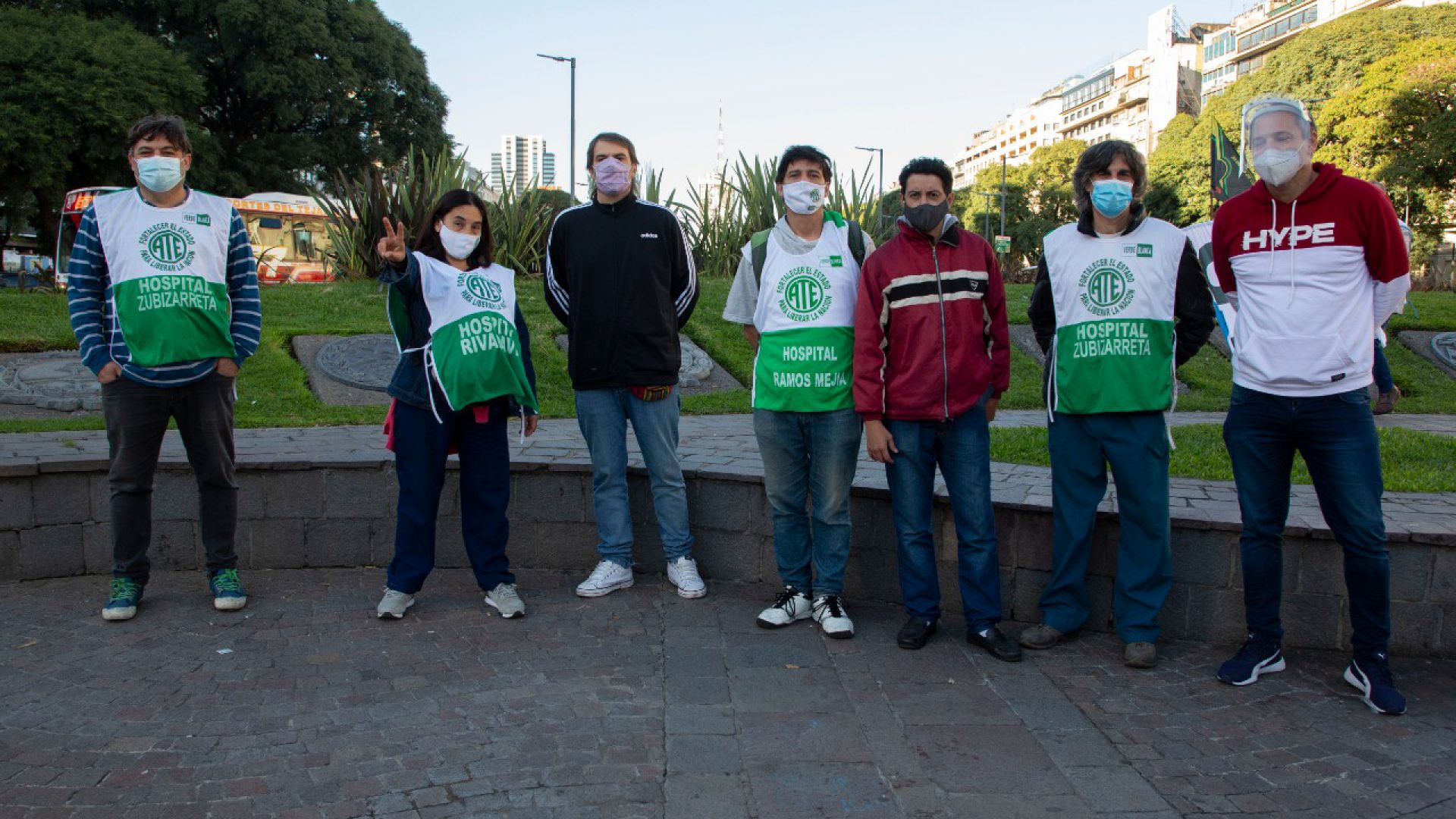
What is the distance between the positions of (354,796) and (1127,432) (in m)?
2.82

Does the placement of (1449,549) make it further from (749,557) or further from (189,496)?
(189,496)

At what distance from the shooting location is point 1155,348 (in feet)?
13.0

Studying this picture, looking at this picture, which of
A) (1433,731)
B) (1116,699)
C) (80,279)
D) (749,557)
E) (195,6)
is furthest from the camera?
(195,6)

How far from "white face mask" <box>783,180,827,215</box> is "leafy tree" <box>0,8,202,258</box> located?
3066 cm

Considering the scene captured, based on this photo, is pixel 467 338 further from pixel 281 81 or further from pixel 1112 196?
pixel 281 81

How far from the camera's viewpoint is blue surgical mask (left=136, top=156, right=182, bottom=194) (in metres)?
4.35

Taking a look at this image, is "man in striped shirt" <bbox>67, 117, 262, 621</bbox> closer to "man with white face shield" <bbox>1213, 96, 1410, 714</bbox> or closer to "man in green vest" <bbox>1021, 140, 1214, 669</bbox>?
"man in green vest" <bbox>1021, 140, 1214, 669</bbox>

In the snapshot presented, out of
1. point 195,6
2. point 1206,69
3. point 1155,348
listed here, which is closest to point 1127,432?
point 1155,348

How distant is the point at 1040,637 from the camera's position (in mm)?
4215

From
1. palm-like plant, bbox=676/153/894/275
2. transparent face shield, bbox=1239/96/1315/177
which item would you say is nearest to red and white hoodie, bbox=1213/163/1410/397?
transparent face shield, bbox=1239/96/1315/177

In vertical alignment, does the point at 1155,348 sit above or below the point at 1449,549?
above

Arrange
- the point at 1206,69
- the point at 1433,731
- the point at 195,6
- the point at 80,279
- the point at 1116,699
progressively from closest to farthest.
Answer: the point at 1433,731 → the point at 1116,699 → the point at 80,279 → the point at 195,6 → the point at 1206,69

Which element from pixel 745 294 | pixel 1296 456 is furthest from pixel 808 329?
pixel 1296 456

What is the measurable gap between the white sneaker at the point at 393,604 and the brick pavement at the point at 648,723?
7cm
